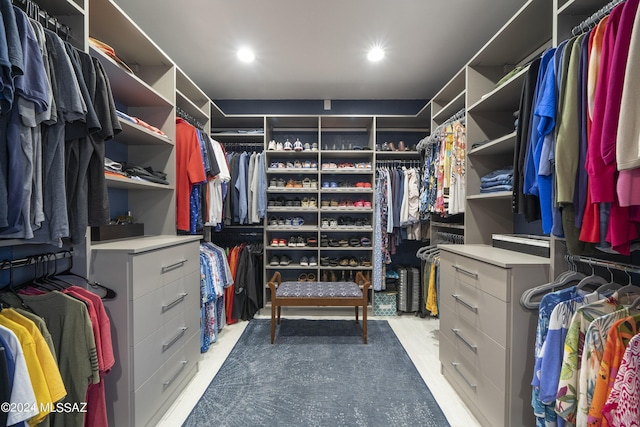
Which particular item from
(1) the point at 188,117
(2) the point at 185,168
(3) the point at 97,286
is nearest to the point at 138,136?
(2) the point at 185,168

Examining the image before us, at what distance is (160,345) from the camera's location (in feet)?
4.89

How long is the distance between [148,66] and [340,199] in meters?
2.31

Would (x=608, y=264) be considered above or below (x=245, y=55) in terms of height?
below

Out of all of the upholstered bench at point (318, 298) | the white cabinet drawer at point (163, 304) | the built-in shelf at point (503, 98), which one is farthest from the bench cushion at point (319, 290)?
the built-in shelf at point (503, 98)

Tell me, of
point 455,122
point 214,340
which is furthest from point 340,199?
point 214,340

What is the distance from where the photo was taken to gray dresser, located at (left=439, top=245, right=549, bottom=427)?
124cm

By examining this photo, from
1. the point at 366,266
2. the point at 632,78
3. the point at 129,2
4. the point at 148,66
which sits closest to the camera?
the point at 632,78

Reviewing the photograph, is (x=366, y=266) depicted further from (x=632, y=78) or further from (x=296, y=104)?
(x=632, y=78)

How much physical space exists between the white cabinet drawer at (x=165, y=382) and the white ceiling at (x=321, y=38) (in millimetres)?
2353

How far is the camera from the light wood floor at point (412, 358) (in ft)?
5.15

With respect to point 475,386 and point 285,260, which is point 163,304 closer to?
point 285,260

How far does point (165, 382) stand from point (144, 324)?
44cm

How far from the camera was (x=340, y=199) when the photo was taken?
3.45 metres

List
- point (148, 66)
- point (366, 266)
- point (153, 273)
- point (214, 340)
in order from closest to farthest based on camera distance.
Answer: point (153, 273)
point (148, 66)
point (214, 340)
point (366, 266)
